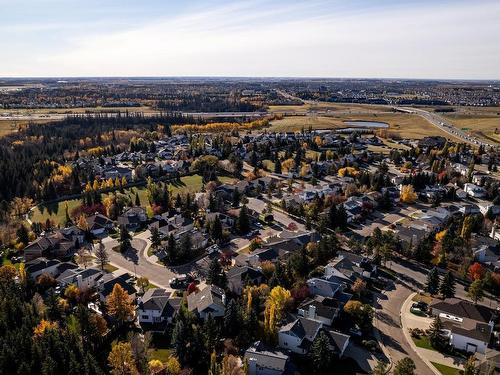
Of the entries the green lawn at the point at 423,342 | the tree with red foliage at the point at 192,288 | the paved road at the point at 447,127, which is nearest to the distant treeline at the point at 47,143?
the tree with red foliage at the point at 192,288

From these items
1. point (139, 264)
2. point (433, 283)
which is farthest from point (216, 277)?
point (433, 283)

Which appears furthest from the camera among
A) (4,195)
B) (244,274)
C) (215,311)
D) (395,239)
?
(4,195)

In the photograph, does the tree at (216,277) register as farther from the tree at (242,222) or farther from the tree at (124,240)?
the tree at (124,240)

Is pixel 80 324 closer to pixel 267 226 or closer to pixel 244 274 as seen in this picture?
pixel 244 274

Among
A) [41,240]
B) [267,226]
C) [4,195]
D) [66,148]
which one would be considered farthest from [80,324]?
[66,148]

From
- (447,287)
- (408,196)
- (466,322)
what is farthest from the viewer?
(408,196)

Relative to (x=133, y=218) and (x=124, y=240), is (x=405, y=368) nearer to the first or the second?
(x=124, y=240)

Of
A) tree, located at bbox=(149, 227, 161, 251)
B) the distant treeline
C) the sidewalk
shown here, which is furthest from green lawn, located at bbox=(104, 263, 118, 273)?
the sidewalk
